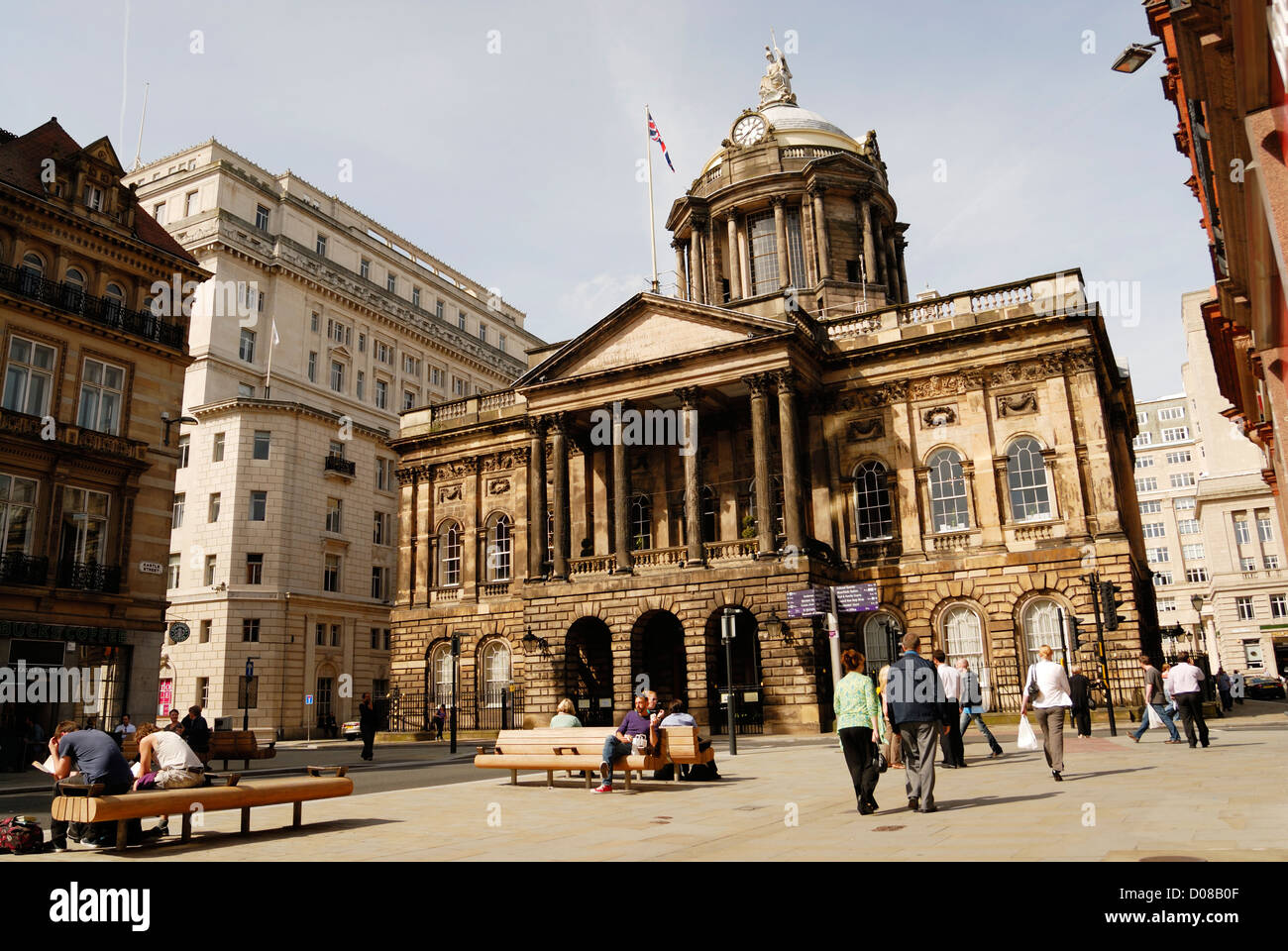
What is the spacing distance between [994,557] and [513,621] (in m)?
19.3

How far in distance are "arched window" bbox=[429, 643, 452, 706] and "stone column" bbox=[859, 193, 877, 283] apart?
2612 cm

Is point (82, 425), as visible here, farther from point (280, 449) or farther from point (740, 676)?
point (740, 676)

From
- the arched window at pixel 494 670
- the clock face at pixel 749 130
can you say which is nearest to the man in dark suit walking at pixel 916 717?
the arched window at pixel 494 670

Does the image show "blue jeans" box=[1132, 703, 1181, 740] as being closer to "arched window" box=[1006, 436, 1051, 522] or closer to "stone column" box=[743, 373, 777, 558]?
"arched window" box=[1006, 436, 1051, 522]

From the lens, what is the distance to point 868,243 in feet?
147

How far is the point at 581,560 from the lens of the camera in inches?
1390

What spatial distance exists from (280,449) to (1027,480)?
35153mm

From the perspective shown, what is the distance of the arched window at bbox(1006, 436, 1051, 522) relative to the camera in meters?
31.2

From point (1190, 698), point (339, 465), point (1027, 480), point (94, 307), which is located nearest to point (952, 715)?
point (1190, 698)

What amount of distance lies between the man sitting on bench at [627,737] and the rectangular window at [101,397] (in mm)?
20494

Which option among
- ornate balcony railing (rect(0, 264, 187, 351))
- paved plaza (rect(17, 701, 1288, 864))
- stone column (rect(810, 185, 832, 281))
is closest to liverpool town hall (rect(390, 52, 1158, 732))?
stone column (rect(810, 185, 832, 281))

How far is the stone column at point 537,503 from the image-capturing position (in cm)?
3588
